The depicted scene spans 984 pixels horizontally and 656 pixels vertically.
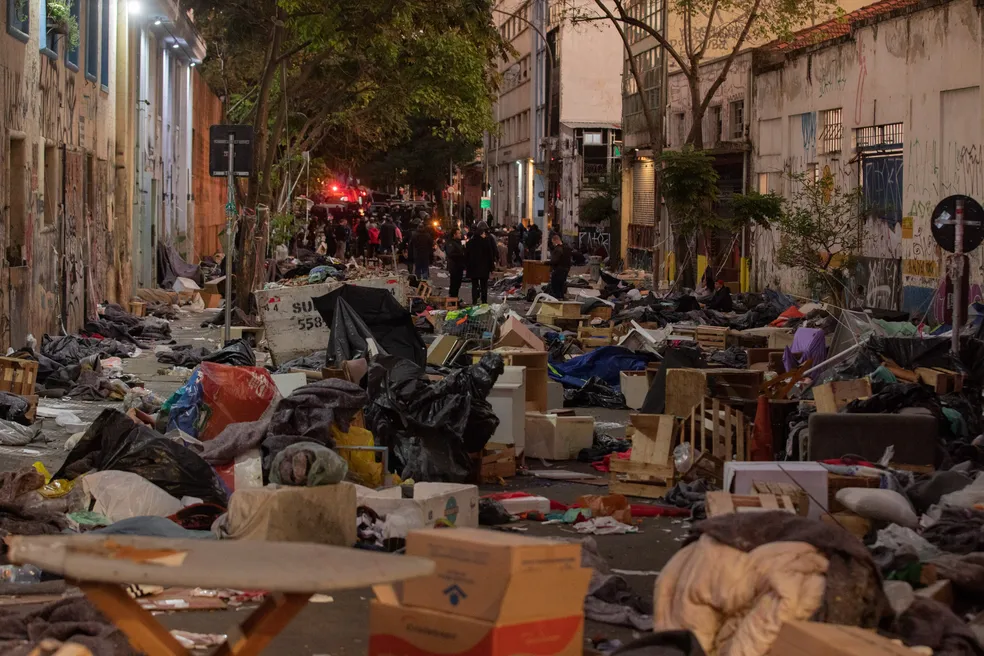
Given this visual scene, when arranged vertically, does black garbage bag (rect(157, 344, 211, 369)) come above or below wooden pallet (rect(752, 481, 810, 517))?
above

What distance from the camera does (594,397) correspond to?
15742 millimetres

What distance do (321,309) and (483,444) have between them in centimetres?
496

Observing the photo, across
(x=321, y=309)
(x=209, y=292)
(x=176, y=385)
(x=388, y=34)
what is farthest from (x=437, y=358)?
(x=209, y=292)

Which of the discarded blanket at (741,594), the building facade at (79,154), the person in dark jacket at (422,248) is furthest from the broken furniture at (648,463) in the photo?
the person in dark jacket at (422,248)

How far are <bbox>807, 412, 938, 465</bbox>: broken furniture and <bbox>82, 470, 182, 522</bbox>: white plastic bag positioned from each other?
4.43 m

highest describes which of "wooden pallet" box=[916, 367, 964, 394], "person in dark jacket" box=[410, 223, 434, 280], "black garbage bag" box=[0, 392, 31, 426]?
"person in dark jacket" box=[410, 223, 434, 280]

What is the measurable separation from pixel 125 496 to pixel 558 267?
781 inches

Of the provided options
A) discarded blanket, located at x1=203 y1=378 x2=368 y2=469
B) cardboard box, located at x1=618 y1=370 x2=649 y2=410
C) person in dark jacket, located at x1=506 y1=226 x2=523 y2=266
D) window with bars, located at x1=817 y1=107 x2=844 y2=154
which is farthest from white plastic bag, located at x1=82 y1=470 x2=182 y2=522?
person in dark jacket, located at x1=506 y1=226 x2=523 y2=266

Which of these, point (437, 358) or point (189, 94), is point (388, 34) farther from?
point (189, 94)

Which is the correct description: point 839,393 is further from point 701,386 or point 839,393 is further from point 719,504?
point 719,504

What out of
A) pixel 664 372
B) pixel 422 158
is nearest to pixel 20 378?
pixel 664 372

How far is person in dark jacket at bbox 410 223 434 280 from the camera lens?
3391cm

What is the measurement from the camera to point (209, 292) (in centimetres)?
2852

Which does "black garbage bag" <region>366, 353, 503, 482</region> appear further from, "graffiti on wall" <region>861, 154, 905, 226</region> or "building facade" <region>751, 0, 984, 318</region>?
"graffiti on wall" <region>861, 154, 905, 226</region>
